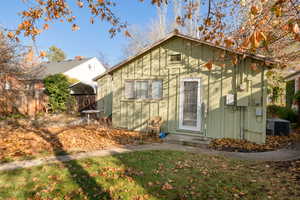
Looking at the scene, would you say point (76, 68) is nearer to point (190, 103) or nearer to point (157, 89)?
point (157, 89)

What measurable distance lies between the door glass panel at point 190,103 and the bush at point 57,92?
10611mm

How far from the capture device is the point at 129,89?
9320mm

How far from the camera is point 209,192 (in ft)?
10.8

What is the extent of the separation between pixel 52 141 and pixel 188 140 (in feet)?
17.1

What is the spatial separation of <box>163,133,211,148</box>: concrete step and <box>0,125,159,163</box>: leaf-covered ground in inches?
27.1

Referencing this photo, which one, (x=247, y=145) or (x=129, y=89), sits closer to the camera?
(x=247, y=145)

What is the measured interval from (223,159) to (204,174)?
1346 millimetres

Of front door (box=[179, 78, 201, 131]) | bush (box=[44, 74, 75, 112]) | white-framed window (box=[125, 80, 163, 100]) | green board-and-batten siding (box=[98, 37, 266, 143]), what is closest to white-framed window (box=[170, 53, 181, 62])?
green board-and-batten siding (box=[98, 37, 266, 143])

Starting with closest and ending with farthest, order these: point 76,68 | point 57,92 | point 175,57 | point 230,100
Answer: point 230,100
point 175,57
point 57,92
point 76,68

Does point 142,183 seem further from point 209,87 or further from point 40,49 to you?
point 209,87

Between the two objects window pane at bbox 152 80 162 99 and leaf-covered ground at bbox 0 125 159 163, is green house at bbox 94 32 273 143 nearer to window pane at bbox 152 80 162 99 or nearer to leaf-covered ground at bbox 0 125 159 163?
window pane at bbox 152 80 162 99

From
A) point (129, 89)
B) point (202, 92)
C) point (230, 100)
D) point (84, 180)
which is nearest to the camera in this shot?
point (84, 180)

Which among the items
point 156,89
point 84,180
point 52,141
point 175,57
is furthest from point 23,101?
point 84,180

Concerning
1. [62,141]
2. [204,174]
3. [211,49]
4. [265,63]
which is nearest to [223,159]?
[204,174]
